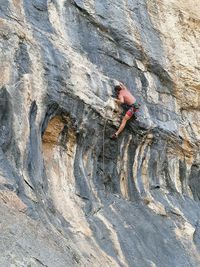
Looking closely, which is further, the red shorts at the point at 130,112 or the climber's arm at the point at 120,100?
the red shorts at the point at 130,112

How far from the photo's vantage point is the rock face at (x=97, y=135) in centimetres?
884

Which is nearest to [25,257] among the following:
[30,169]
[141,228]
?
[30,169]

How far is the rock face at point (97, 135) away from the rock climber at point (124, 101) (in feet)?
0.52

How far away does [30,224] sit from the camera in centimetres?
777

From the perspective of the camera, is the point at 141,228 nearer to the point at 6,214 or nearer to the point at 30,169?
the point at 30,169

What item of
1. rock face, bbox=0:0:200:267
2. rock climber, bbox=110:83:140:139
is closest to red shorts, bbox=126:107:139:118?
rock climber, bbox=110:83:140:139

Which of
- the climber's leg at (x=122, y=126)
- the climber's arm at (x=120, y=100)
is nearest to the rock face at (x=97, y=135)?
the climber's leg at (x=122, y=126)

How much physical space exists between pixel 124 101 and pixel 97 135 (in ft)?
3.30

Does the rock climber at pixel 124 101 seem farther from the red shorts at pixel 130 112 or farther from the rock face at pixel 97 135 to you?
the rock face at pixel 97 135

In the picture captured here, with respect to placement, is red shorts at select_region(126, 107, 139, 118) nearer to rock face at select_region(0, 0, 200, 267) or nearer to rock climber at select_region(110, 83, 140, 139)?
rock climber at select_region(110, 83, 140, 139)

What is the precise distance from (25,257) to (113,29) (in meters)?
8.19

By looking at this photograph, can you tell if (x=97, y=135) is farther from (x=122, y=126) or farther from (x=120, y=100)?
(x=120, y=100)

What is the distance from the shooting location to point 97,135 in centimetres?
1215

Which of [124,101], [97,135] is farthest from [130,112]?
[97,135]
